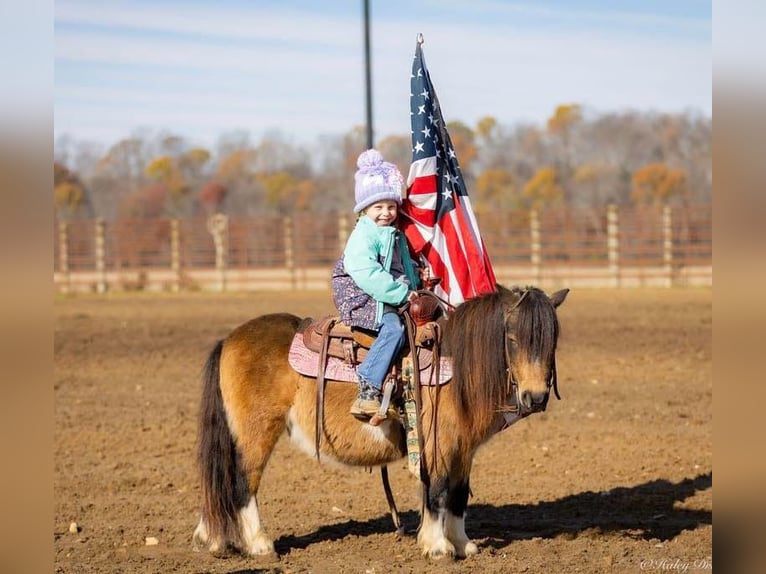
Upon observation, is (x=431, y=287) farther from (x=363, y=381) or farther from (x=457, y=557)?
(x=457, y=557)

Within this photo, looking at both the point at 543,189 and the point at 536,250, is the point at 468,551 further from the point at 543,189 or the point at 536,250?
the point at 543,189

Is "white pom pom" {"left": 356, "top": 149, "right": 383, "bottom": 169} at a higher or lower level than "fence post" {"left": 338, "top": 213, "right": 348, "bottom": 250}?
higher

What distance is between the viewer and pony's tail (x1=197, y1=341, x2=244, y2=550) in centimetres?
571

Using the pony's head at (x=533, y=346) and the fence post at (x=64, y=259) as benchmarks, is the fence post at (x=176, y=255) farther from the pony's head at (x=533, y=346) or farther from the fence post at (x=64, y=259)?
the pony's head at (x=533, y=346)

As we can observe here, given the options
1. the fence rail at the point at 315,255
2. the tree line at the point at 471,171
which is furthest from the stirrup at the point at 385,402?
the tree line at the point at 471,171

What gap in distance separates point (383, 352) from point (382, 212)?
796 millimetres

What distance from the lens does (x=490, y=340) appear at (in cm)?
535

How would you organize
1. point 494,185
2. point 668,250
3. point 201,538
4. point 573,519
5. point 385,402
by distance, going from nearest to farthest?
1. point 385,402
2. point 201,538
3. point 573,519
4. point 668,250
5. point 494,185

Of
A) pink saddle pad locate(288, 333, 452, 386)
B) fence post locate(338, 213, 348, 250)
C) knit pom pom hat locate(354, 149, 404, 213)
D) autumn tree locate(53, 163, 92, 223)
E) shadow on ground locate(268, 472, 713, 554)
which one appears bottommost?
shadow on ground locate(268, 472, 713, 554)

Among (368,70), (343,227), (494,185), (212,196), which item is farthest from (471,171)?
(368,70)

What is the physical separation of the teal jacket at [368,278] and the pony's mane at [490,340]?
41cm

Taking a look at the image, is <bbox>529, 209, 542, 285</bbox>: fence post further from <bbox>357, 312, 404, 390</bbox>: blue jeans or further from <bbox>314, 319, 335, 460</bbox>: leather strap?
<bbox>357, 312, 404, 390</bbox>: blue jeans

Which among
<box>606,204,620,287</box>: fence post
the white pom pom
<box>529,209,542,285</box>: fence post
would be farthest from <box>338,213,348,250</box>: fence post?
the white pom pom

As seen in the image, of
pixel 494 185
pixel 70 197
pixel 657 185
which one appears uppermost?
pixel 494 185
